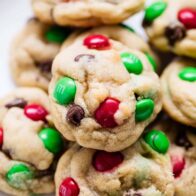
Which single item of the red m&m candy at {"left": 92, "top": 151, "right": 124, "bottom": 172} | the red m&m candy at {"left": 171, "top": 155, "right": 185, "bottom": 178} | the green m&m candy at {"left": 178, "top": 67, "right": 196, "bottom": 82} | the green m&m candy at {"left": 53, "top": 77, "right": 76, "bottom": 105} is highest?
the green m&m candy at {"left": 53, "top": 77, "right": 76, "bottom": 105}

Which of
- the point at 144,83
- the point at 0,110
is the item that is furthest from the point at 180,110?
the point at 0,110

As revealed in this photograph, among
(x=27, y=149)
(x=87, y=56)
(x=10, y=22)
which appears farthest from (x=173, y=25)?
(x=10, y=22)

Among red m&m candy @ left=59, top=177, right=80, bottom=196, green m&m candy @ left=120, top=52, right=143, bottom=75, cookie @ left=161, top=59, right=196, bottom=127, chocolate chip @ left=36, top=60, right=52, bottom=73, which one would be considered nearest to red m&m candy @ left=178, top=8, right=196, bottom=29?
cookie @ left=161, top=59, right=196, bottom=127

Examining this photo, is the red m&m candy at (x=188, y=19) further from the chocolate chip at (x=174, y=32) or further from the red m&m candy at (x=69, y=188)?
the red m&m candy at (x=69, y=188)

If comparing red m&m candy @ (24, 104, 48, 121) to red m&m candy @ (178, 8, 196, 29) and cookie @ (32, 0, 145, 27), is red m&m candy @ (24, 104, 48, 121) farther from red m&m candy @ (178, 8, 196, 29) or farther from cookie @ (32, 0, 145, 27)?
red m&m candy @ (178, 8, 196, 29)

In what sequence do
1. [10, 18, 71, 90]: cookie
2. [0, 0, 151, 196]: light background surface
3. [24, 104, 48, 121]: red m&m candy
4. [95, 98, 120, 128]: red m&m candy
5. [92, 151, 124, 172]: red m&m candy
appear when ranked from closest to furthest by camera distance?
1. [95, 98, 120, 128]: red m&m candy
2. [92, 151, 124, 172]: red m&m candy
3. [24, 104, 48, 121]: red m&m candy
4. [10, 18, 71, 90]: cookie
5. [0, 0, 151, 196]: light background surface
